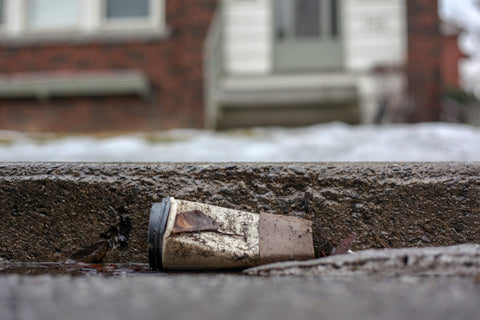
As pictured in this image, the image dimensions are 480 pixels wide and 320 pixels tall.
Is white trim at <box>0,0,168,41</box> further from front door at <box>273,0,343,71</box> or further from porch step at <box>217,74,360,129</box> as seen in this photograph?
front door at <box>273,0,343,71</box>

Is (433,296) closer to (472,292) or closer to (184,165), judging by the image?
(472,292)

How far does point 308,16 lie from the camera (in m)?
6.52

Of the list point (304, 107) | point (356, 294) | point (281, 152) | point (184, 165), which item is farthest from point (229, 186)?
point (304, 107)

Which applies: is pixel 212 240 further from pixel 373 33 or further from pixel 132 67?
pixel 373 33

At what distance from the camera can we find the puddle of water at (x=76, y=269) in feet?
3.76

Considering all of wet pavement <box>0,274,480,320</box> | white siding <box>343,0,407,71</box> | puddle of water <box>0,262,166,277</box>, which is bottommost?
puddle of water <box>0,262,166,277</box>

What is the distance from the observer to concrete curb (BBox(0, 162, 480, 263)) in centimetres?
128

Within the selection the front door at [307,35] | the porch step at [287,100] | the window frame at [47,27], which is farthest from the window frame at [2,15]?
the front door at [307,35]

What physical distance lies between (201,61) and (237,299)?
18.5 ft

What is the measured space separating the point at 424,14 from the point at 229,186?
225 inches

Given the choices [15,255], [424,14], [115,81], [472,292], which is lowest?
[15,255]

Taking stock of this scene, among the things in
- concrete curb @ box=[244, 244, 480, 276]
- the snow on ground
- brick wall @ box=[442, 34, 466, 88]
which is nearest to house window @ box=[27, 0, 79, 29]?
the snow on ground

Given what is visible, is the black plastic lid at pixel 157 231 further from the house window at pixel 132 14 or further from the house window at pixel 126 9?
the house window at pixel 126 9

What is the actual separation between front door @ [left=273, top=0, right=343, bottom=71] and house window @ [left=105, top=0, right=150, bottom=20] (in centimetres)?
204
